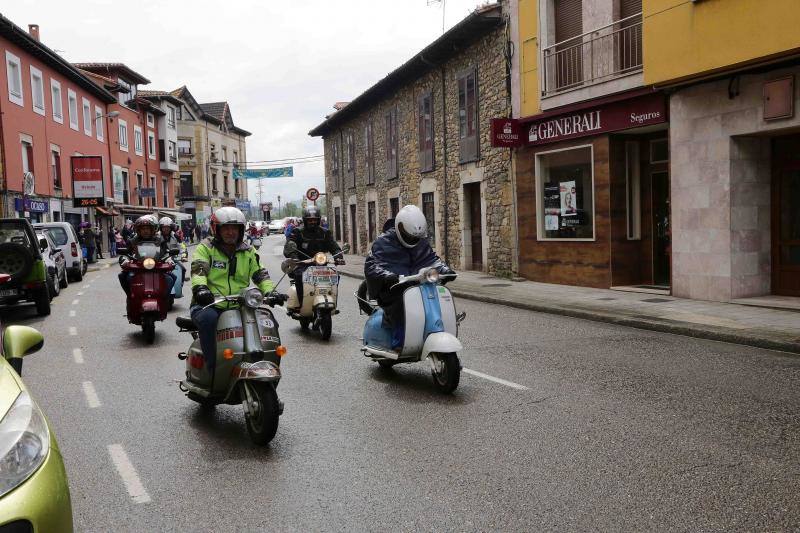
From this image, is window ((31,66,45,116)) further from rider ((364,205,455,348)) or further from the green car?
the green car

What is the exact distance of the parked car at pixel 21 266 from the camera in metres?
12.8

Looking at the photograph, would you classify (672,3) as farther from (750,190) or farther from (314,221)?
(314,221)

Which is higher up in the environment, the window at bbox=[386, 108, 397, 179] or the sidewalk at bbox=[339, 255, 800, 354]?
the window at bbox=[386, 108, 397, 179]

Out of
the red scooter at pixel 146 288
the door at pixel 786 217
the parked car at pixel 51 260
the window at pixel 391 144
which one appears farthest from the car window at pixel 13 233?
the window at pixel 391 144

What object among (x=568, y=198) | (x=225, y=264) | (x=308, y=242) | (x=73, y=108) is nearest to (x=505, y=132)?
(x=568, y=198)

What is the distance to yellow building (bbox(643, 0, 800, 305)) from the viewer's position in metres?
11.4

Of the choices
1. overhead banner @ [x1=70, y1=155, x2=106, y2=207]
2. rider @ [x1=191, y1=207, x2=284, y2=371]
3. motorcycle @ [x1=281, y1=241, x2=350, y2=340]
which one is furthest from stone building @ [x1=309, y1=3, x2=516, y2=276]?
rider @ [x1=191, y1=207, x2=284, y2=371]

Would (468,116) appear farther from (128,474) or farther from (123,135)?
(123,135)

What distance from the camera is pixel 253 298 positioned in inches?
208

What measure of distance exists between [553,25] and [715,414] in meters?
12.8

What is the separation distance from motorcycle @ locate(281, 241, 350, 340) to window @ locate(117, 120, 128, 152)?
129ft

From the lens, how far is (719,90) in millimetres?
12219

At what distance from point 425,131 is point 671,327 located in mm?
15415

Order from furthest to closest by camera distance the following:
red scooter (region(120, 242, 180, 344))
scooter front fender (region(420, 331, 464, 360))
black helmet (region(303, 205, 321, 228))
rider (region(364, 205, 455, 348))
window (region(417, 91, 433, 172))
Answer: window (region(417, 91, 433, 172)) → black helmet (region(303, 205, 321, 228)) → red scooter (region(120, 242, 180, 344)) → rider (region(364, 205, 455, 348)) → scooter front fender (region(420, 331, 464, 360))
